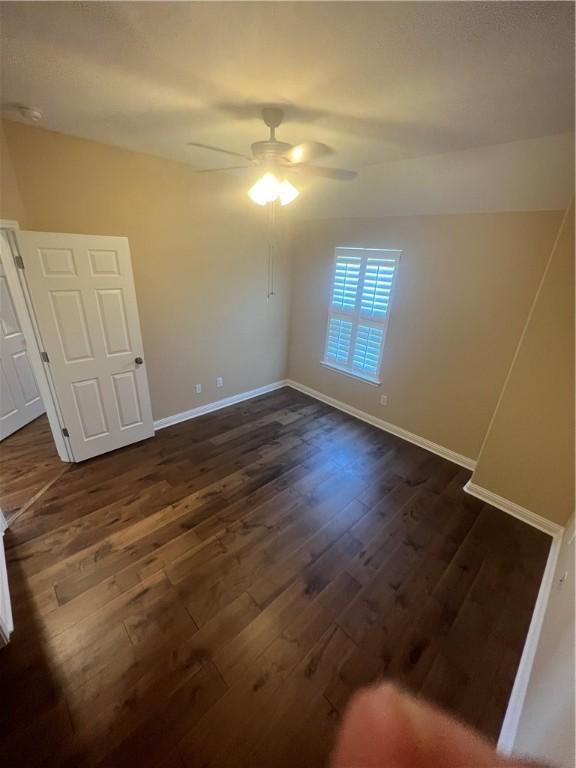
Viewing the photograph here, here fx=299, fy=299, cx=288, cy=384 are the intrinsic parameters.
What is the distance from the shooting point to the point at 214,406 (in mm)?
4078

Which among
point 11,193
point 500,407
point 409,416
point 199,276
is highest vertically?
point 11,193

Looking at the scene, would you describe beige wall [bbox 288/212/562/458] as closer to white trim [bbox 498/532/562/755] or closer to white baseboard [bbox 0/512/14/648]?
white trim [bbox 498/532/562/755]

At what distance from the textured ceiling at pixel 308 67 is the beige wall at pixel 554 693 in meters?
2.21

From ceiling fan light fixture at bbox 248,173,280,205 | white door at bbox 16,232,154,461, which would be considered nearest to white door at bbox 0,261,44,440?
white door at bbox 16,232,154,461

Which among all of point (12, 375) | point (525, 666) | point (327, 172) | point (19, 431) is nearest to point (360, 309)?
point (327, 172)

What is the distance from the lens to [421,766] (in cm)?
126

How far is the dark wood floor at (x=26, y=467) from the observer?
97.7 inches

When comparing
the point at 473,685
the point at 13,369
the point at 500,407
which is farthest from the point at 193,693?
the point at 13,369

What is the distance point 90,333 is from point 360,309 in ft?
9.69

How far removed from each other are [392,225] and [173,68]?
250 cm

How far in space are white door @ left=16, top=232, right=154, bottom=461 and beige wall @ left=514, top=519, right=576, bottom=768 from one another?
3.47 m

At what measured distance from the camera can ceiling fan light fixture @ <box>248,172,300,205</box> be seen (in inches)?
71.6

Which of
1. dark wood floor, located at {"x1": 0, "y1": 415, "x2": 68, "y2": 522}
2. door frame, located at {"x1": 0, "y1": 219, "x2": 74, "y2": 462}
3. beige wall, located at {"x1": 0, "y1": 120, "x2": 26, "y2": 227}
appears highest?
beige wall, located at {"x1": 0, "y1": 120, "x2": 26, "y2": 227}

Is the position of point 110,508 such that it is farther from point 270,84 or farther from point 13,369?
point 270,84
